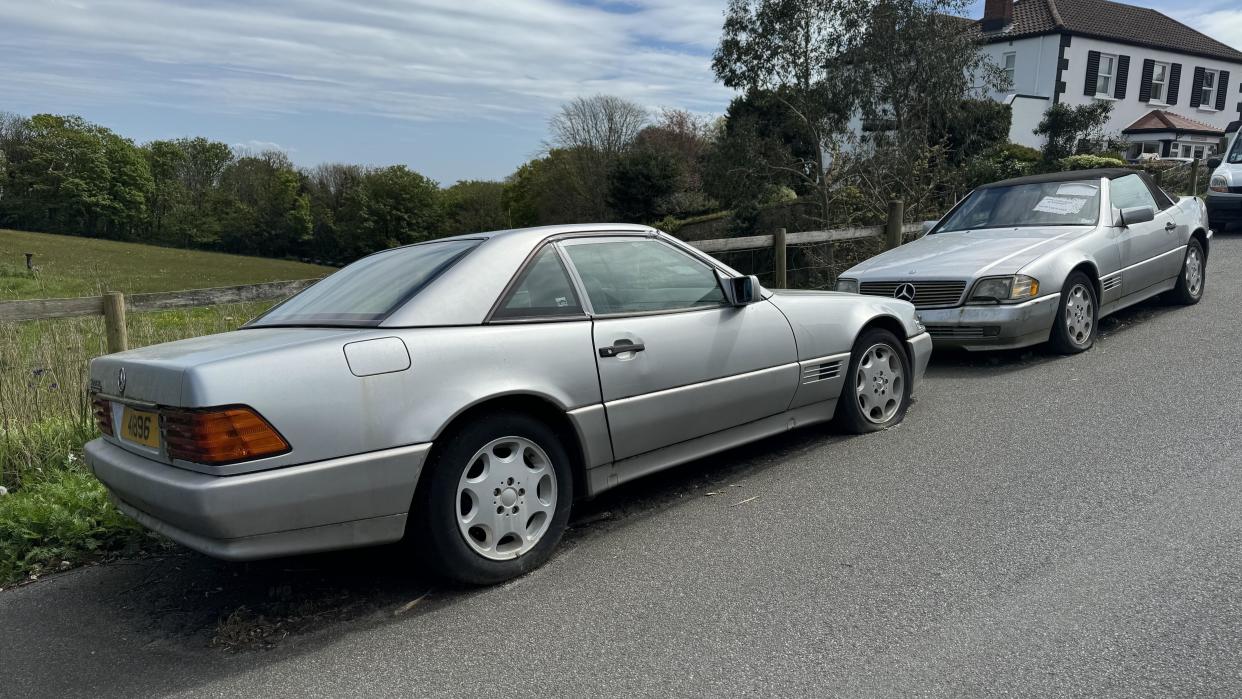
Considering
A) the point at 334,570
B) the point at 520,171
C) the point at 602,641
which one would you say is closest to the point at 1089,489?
the point at 602,641

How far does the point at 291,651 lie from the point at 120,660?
2.04 feet

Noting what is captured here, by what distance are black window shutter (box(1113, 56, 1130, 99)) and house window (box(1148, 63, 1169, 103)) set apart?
207cm

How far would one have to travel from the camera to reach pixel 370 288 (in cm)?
379

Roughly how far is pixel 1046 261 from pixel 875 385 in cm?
260

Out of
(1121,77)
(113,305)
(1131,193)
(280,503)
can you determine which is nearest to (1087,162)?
(1131,193)

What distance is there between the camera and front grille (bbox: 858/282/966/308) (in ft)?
22.1

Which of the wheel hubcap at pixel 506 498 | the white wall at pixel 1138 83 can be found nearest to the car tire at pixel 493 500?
the wheel hubcap at pixel 506 498

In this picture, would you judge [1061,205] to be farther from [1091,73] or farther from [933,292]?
[1091,73]

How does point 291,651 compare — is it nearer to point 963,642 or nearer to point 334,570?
point 334,570

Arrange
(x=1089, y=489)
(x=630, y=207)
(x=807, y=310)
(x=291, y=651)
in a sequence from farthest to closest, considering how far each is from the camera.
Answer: (x=630, y=207), (x=807, y=310), (x=1089, y=489), (x=291, y=651)

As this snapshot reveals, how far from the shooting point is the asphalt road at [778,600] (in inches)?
104

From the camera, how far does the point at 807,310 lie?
15.8 ft

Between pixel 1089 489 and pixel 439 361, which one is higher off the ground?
pixel 439 361

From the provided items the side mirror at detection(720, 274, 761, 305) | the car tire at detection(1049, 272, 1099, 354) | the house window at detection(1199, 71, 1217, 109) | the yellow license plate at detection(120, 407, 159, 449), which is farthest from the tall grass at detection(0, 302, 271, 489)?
the house window at detection(1199, 71, 1217, 109)
